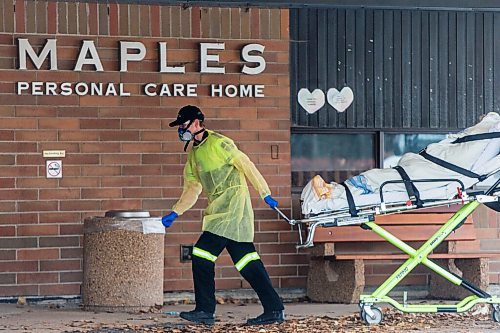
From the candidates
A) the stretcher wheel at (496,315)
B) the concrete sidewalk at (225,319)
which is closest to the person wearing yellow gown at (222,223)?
the concrete sidewalk at (225,319)

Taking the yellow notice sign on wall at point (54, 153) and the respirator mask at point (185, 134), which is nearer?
the respirator mask at point (185, 134)

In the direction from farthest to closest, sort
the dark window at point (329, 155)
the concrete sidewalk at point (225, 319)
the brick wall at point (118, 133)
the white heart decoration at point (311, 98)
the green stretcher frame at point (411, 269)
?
1. the dark window at point (329, 155)
2. the white heart decoration at point (311, 98)
3. the brick wall at point (118, 133)
4. the green stretcher frame at point (411, 269)
5. the concrete sidewalk at point (225, 319)

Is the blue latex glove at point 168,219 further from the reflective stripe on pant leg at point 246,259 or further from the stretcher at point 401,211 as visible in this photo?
the stretcher at point 401,211

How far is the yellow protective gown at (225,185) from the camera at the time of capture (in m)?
10.5

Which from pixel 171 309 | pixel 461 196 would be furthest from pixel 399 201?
pixel 171 309

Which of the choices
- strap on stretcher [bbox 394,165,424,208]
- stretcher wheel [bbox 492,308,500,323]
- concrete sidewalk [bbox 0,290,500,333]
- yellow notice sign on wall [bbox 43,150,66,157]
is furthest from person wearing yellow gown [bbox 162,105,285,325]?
yellow notice sign on wall [bbox 43,150,66,157]

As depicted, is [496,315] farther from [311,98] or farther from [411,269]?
[311,98]

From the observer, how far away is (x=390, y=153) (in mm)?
13312

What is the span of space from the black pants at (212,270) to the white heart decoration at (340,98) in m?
3.00

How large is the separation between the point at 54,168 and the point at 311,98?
2.93 metres

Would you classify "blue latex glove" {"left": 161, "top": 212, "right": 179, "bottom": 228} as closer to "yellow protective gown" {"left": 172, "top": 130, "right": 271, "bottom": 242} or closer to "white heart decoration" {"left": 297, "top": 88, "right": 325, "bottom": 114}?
"yellow protective gown" {"left": 172, "top": 130, "right": 271, "bottom": 242}

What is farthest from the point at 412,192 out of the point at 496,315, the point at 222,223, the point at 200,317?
the point at 200,317

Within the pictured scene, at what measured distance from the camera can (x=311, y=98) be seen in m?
13.0

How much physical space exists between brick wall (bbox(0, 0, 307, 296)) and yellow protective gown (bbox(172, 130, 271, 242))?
2.00 metres
